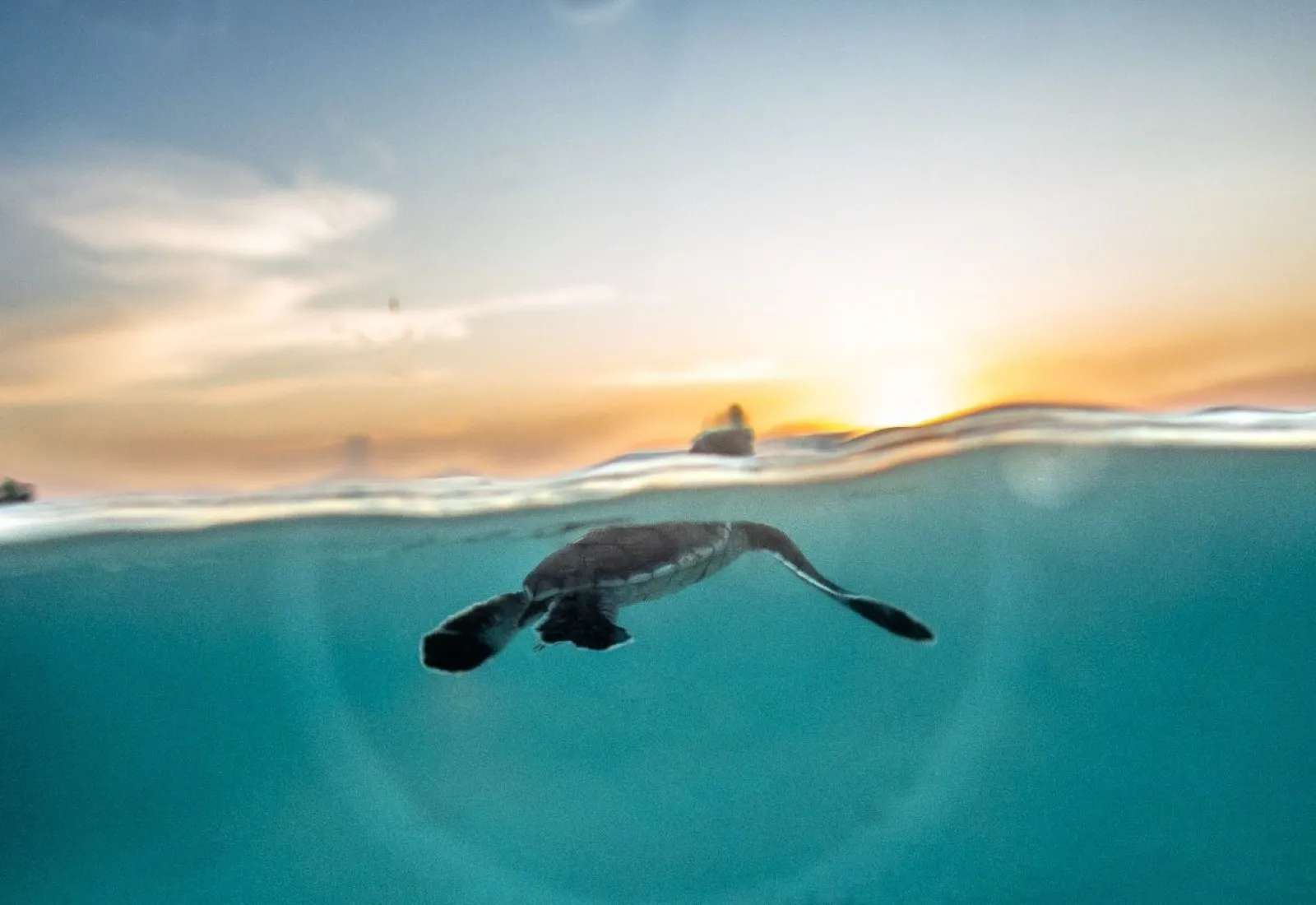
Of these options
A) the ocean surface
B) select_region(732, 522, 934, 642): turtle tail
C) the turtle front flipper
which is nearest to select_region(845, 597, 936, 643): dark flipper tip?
select_region(732, 522, 934, 642): turtle tail

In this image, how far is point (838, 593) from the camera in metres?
7.02

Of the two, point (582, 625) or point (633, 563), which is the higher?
point (633, 563)

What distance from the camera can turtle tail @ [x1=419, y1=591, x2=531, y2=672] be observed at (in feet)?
18.2

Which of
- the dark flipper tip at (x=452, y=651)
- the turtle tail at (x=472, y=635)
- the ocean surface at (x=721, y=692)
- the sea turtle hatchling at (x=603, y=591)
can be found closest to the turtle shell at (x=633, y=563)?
the sea turtle hatchling at (x=603, y=591)

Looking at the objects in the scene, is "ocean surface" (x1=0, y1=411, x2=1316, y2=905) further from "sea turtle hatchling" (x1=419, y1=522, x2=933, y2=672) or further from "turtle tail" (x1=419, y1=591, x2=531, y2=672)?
"turtle tail" (x1=419, y1=591, x2=531, y2=672)

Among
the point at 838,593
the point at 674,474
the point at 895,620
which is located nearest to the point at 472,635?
the point at 838,593

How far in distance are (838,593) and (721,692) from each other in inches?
1052

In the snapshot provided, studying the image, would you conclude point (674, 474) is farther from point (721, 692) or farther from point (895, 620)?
point (721, 692)

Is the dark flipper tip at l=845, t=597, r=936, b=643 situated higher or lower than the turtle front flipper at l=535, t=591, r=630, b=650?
lower

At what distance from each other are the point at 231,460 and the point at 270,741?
920 inches

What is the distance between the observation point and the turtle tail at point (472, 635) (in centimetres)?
554

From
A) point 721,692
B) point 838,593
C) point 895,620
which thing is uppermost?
point 838,593

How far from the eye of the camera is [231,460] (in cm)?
1212

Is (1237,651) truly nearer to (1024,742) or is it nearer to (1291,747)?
(1291,747)
